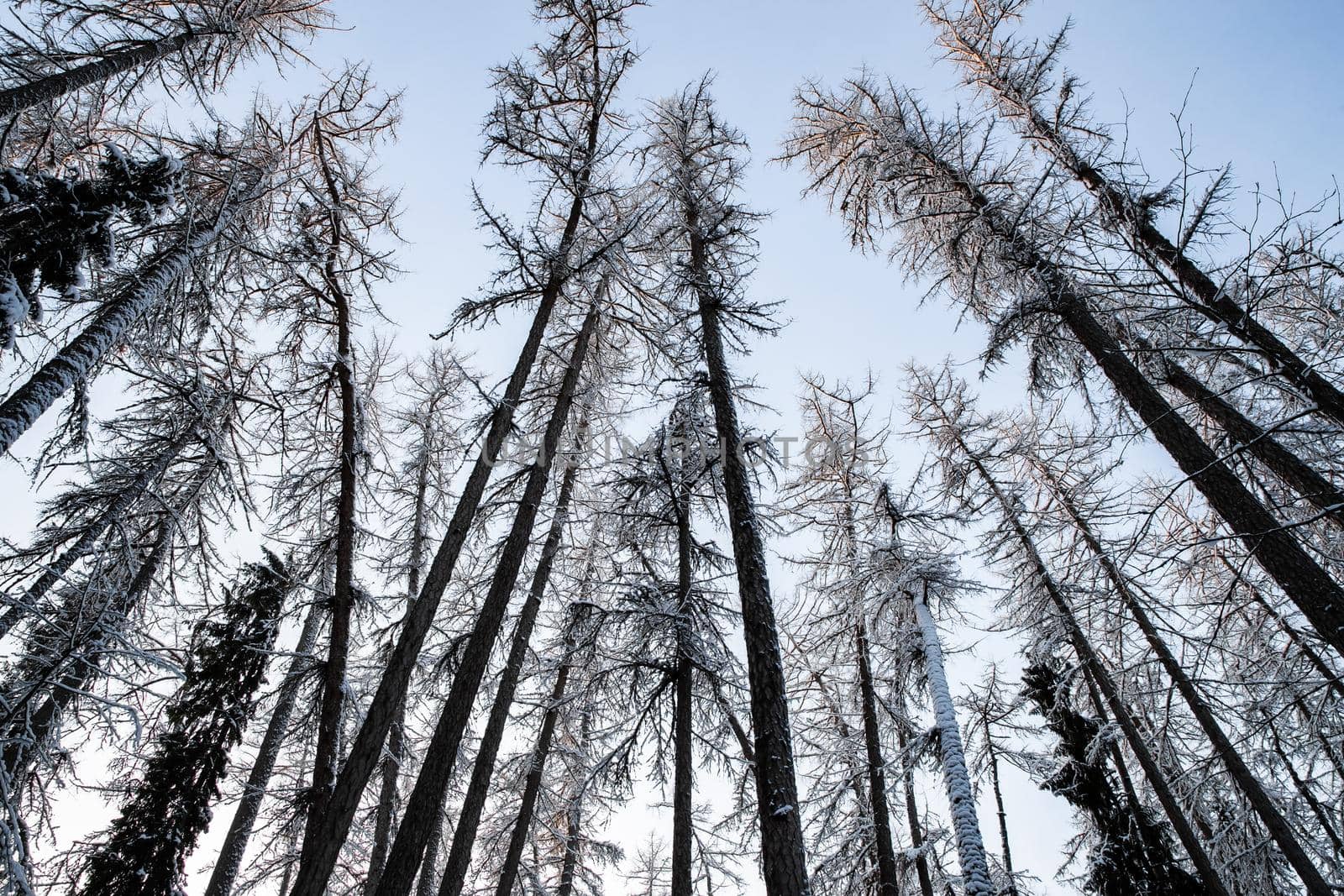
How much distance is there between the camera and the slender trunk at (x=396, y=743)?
952cm

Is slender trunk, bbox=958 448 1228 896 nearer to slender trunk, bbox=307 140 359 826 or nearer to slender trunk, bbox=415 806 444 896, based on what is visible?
slender trunk, bbox=307 140 359 826

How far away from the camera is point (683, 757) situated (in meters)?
7.33

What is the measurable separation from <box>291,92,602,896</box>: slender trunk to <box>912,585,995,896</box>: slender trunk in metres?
6.04

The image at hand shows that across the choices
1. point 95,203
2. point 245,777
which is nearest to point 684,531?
point 95,203

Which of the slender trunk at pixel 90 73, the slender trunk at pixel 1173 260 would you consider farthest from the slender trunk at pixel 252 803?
the slender trunk at pixel 1173 260

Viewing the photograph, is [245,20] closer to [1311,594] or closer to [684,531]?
[684,531]

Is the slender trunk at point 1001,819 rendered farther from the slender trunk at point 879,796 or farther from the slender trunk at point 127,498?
the slender trunk at point 127,498

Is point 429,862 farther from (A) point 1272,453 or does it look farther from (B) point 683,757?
(A) point 1272,453

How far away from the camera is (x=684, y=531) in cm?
870

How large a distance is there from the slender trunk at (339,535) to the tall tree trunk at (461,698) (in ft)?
3.35

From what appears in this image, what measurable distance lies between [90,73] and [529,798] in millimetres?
11572

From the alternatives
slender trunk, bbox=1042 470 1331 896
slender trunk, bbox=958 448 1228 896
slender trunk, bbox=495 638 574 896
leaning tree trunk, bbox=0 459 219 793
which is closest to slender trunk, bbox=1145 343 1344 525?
slender trunk, bbox=1042 470 1331 896

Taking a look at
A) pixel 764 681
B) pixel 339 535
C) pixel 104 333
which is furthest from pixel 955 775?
pixel 104 333

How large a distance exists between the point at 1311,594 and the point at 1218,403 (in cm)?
218
